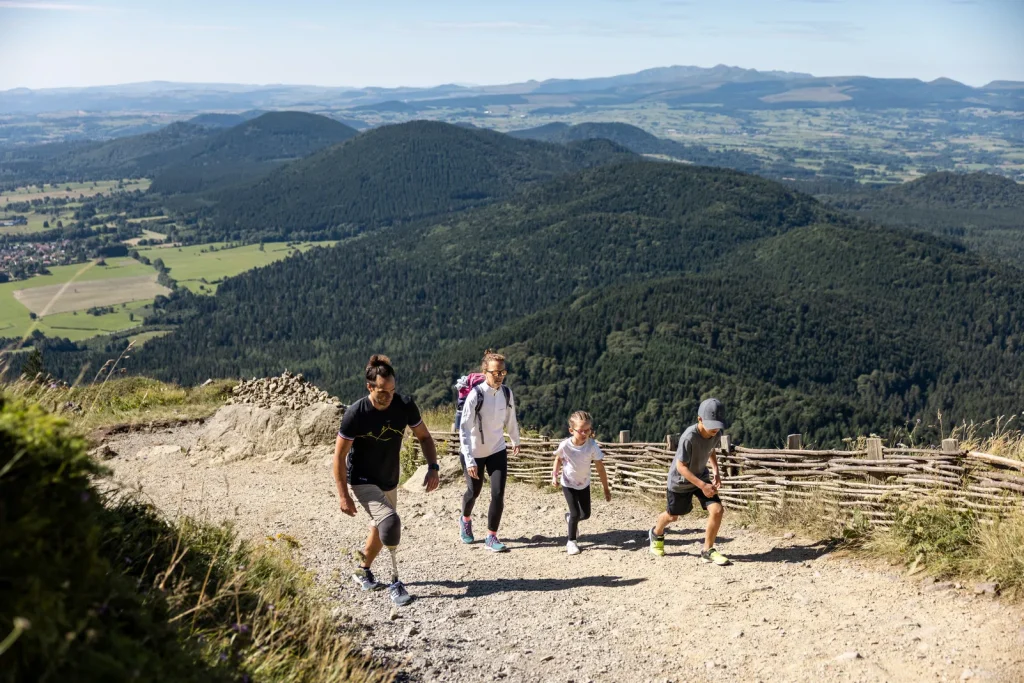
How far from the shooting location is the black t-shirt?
6238mm

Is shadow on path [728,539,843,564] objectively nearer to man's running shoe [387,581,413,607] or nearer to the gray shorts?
man's running shoe [387,581,413,607]

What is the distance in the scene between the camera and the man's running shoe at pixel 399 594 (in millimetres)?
6402

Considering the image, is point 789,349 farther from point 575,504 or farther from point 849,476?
point 575,504

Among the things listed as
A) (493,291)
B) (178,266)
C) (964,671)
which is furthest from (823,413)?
(178,266)

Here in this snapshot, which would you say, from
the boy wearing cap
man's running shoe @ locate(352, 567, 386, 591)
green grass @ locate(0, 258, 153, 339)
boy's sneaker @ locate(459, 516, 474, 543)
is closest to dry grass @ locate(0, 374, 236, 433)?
boy's sneaker @ locate(459, 516, 474, 543)

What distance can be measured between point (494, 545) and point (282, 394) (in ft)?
27.1

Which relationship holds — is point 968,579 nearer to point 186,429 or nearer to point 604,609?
point 604,609

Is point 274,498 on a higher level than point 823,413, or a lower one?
higher

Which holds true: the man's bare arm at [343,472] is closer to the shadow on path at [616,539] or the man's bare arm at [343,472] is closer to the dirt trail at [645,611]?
the dirt trail at [645,611]

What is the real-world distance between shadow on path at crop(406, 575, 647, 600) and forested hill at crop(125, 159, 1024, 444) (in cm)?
5003

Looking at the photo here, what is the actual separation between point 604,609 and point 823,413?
257 ft

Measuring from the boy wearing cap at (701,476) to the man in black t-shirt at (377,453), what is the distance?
2272 millimetres

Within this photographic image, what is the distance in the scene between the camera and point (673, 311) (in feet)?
368

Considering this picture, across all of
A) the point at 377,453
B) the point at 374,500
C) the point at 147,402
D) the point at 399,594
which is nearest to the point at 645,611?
the point at 399,594
